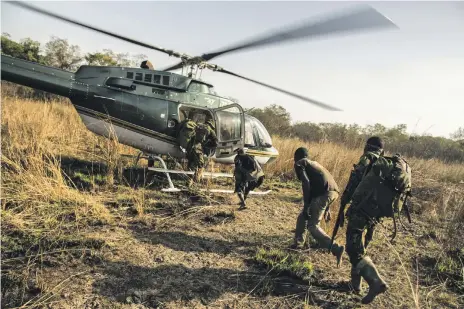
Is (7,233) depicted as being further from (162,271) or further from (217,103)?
(217,103)

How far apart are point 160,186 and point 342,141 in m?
7.23

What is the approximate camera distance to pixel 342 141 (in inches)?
442

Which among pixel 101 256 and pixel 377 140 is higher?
pixel 377 140

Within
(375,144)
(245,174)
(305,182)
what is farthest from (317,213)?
(245,174)

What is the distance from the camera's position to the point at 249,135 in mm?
8242

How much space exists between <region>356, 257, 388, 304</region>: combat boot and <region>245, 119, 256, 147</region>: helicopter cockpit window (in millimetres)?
5178

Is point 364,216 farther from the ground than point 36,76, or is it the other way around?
point 36,76

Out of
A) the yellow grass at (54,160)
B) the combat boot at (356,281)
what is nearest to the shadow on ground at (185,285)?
the combat boot at (356,281)

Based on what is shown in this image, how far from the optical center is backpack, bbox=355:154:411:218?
326 cm

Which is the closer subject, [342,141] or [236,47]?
[236,47]

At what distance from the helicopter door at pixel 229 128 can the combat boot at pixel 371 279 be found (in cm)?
450

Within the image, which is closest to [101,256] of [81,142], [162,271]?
[162,271]

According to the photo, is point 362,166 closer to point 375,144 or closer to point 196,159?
point 375,144

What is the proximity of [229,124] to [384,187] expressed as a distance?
451 cm
